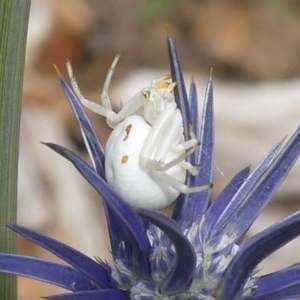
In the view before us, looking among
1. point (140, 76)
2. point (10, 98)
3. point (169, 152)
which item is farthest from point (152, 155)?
point (140, 76)

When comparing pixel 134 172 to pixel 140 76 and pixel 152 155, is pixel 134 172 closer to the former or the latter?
pixel 152 155

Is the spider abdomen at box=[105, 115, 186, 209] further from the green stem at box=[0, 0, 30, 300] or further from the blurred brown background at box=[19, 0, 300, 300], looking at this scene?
the blurred brown background at box=[19, 0, 300, 300]

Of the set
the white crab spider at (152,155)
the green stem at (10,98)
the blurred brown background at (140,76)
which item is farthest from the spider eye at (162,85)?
the blurred brown background at (140,76)

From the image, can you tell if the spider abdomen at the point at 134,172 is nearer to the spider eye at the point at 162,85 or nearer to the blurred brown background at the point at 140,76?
the spider eye at the point at 162,85

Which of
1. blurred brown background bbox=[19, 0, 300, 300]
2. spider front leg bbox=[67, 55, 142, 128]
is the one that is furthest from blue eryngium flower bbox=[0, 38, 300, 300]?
blurred brown background bbox=[19, 0, 300, 300]

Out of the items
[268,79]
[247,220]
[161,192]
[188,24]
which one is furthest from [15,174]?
[188,24]

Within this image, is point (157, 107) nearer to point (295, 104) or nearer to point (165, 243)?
point (165, 243)
